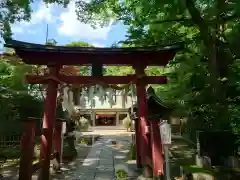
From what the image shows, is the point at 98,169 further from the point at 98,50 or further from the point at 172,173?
the point at 98,50

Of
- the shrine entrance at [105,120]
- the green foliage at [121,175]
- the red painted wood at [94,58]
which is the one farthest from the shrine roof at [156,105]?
the shrine entrance at [105,120]

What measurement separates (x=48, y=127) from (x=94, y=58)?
2.81m

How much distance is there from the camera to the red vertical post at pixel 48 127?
25.6 feet

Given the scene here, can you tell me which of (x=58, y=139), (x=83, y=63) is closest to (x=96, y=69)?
(x=83, y=63)

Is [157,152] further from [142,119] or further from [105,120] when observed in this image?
[105,120]

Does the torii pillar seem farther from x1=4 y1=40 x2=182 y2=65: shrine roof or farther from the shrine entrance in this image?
the shrine entrance

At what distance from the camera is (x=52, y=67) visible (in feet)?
27.4

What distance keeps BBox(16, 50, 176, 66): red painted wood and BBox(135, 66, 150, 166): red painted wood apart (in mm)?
412

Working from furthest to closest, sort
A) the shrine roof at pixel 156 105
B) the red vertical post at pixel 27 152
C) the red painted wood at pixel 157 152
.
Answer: the shrine roof at pixel 156 105 → the red painted wood at pixel 157 152 → the red vertical post at pixel 27 152

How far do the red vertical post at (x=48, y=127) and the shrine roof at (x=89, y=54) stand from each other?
0.50 meters

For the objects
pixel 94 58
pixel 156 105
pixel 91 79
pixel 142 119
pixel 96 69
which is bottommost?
pixel 142 119

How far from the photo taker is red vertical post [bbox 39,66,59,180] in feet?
25.6

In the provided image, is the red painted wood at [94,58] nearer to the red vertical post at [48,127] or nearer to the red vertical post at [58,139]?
Result: the red vertical post at [48,127]

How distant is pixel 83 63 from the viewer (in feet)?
27.9
